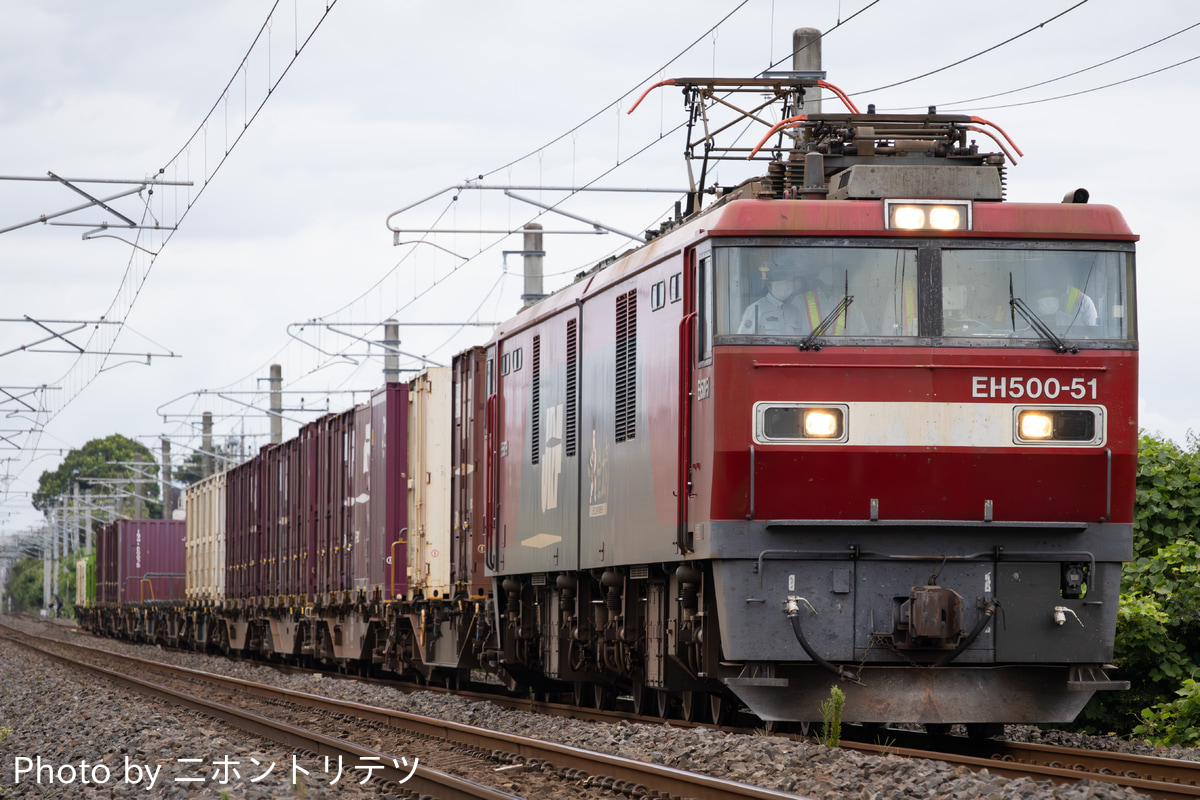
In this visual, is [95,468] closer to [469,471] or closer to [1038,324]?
[469,471]

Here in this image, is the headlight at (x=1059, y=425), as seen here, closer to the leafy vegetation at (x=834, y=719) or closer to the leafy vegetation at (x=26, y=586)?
the leafy vegetation at (x=834, y=719)

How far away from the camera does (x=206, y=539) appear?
136ft

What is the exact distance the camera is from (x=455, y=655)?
20000 mm

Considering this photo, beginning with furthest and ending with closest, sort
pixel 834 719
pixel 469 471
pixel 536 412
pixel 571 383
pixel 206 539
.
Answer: pixel 206 539, pixel 469 471, pixel 536 412, pixel 571 383, pixel 834 719

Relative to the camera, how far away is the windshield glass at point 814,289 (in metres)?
10.8

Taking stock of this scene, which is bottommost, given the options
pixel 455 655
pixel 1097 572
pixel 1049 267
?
pixel 455 655

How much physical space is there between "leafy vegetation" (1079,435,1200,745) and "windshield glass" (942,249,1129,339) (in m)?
2.78

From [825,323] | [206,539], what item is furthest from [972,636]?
[206,539]

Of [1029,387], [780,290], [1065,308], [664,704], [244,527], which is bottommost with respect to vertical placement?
[664,704]

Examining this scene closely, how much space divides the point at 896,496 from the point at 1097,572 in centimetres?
145

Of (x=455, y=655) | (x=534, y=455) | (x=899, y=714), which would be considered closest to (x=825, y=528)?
(x=899, y=714)

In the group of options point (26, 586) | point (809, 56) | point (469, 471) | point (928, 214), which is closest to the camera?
point (928, 214)

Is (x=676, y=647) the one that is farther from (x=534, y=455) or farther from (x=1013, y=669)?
(x=534, y=455)

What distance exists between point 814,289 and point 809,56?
6.60m
